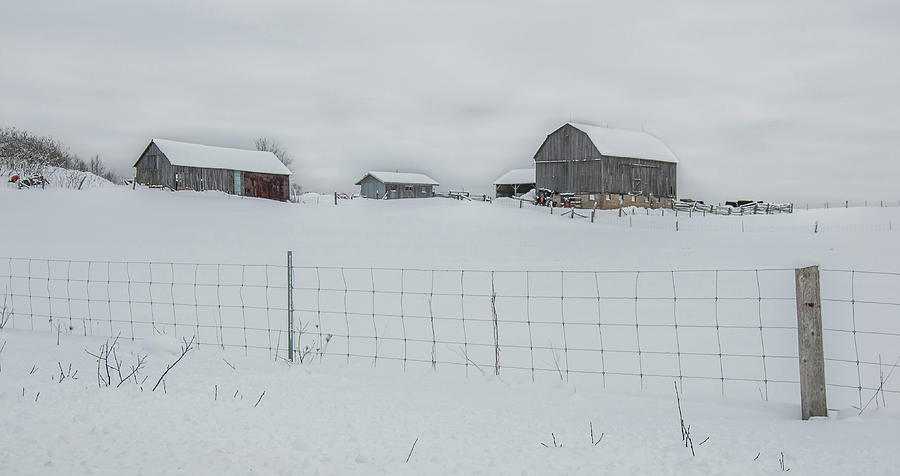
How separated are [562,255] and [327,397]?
16.7 metres

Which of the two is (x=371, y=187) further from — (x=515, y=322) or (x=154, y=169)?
(x=515, y=322)

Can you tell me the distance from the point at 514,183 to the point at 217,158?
28767mm

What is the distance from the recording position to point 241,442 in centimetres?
421

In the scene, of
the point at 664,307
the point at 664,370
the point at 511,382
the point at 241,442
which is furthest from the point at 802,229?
the point at 241,442

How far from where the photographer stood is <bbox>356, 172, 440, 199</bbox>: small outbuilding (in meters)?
63.7

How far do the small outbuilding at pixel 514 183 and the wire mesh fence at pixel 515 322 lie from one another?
43442mm

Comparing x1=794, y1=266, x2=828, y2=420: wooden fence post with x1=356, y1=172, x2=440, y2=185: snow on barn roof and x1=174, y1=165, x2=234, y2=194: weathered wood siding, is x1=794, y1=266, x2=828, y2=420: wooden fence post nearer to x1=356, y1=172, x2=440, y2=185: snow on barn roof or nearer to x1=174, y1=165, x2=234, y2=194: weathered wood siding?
x1=174, y1=165, x2=234, y2=194: weathered wood siding


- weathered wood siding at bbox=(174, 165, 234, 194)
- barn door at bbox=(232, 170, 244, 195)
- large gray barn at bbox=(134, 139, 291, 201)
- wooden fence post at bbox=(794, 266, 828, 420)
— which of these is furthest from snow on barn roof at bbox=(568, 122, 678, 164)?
wooden fence post at bbox=(794, 266, 828, 420)

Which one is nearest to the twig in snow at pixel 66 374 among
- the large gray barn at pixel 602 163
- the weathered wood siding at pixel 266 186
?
the large gray barn at pixel 602 163

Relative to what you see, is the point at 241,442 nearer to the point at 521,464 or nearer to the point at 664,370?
the point at 521,464

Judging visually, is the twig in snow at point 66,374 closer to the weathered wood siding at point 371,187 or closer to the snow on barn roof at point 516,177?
the snow on barn roof at point 516,177

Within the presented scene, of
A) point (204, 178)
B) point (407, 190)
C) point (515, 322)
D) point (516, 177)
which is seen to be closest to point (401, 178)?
point (407, 190)

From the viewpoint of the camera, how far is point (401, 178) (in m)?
65.5

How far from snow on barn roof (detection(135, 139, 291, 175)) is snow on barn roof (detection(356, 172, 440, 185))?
15.1 metres
